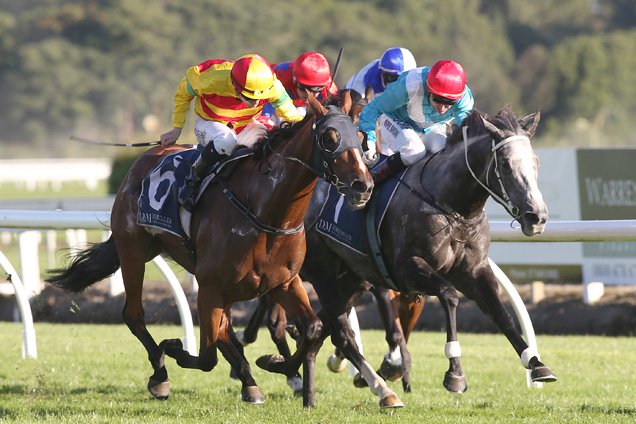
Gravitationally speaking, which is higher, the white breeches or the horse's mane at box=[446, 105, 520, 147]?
the horse's mane at box=[446, 105, 520, 147]

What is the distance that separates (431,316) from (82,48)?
1673 inches

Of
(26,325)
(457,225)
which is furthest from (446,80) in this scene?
(26,325)

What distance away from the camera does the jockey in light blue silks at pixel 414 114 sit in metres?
6.09

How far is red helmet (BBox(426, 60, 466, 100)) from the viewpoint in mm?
6008

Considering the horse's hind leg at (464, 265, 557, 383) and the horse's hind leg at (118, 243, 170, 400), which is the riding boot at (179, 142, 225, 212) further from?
the horse's hind leg at (464, 265, 557, 383)

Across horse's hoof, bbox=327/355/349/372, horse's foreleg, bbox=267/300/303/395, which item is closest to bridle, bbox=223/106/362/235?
horse's foreleg, bbox=267/300/303/395

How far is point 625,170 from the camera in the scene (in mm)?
10711

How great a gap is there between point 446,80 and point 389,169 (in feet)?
1.93

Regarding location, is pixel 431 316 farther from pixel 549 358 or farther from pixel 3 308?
pixel 3 308

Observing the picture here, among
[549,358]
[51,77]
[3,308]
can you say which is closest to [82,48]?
[51,77]

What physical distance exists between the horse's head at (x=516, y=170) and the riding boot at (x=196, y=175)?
134 centimetres

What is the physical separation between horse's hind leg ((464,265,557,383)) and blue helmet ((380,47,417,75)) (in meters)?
1.71

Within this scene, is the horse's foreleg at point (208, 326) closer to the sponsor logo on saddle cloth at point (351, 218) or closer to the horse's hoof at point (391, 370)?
the sponsor logo on saddle cloth at point (351, 218)

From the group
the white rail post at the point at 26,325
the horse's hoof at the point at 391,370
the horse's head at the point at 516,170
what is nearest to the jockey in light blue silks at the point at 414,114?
the horse's head at the point at 516,170
